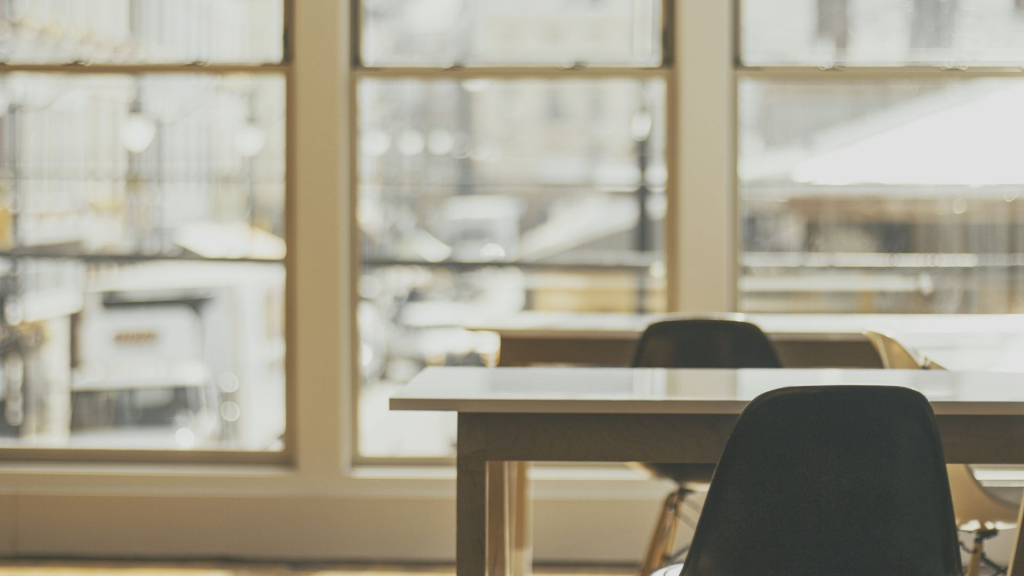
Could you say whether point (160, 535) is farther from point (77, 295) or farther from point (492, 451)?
point (492, 451)

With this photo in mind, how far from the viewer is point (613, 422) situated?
5.20 feet

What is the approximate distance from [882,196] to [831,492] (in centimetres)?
258

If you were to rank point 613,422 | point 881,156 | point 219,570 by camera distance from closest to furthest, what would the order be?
point 613,422
point 219,570
point 881,156

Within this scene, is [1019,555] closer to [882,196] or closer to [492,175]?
[882,196]

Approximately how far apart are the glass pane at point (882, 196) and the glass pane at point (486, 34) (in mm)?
630

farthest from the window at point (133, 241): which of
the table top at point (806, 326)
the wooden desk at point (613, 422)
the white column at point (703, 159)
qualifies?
the wooden desk at point (613, 422)

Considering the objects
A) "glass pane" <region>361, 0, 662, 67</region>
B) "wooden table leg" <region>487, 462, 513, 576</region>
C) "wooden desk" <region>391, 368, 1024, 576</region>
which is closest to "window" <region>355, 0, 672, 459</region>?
"glass pane" <region>361, 0, 662, 67</region>

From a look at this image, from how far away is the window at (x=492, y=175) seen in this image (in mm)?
3705

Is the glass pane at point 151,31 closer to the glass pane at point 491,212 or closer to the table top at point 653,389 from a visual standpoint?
the glass pane at point 491,212

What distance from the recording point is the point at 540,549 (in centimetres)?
358

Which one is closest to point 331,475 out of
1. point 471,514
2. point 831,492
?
point 471,514

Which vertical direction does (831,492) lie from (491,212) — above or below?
below

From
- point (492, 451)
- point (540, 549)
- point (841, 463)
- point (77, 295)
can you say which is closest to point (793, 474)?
point (841, 463)

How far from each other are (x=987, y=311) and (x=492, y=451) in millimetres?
2804
